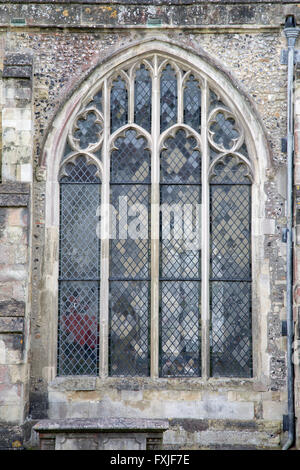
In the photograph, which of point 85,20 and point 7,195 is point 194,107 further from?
point 7,195

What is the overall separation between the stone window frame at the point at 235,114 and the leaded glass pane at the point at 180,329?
137mm

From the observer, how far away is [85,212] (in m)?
10.3

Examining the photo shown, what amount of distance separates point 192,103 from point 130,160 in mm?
1282

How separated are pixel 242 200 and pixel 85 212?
2339 mm

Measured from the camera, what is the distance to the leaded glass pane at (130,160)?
411 inches

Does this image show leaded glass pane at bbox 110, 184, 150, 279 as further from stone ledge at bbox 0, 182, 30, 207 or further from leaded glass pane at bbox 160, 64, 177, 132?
stone ledge at bbox 0, 182, 30, 207

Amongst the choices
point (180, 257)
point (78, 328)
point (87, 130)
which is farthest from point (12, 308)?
point (87, 130)

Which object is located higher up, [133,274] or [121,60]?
[121,60]

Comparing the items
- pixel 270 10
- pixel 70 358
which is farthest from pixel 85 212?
pixel 270 10

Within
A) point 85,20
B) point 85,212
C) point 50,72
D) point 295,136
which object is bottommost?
point 85,212

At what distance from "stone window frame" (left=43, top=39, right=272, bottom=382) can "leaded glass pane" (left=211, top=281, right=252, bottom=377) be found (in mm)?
106

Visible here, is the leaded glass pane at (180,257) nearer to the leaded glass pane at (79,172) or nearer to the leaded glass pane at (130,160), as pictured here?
the leaded glass pane at (130,160)

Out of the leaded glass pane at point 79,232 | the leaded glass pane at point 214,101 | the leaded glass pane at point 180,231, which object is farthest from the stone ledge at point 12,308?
the leaded glass pane at point 214,101

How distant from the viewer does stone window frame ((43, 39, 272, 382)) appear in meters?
10.0
